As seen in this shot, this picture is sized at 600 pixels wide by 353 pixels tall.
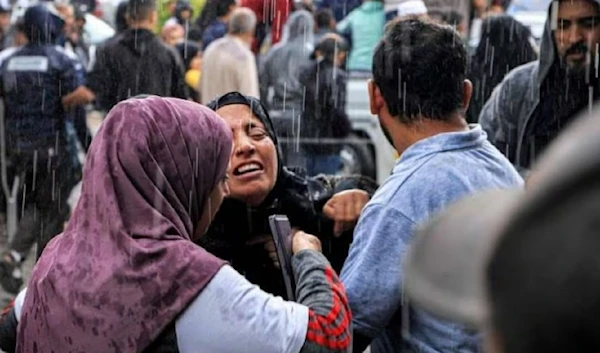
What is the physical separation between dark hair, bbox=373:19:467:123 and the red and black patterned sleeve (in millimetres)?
409

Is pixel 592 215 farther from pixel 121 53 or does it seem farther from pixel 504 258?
pixel 121 53

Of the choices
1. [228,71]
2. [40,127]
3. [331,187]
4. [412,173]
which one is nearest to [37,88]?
[40,127]

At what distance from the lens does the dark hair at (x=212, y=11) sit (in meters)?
13.2

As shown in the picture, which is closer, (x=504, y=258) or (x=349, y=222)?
(x=504, y=258)

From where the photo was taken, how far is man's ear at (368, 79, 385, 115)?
2.85 metres

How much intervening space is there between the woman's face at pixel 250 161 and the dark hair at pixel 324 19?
977 centimetres

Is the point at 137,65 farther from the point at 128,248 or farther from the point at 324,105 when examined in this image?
the point at 128,248

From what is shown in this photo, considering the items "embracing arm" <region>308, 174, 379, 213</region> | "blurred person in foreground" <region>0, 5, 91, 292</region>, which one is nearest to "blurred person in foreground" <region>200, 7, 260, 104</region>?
"blurred person in foreground" <region>0, 5, 91, 292</region>

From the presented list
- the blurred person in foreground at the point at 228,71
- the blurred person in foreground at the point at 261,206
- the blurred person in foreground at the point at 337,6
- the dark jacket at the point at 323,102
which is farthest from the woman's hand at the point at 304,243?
the blurred person in foreground at the point at 337,6

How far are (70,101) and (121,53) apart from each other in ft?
1.91

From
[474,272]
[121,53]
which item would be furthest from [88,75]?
[474,272]

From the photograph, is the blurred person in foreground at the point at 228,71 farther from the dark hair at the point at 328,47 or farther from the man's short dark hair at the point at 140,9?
the man's short dark hair at the point at 140,9

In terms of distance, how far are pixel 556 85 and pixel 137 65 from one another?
15.9 feet

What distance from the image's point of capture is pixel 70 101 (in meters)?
9.08
